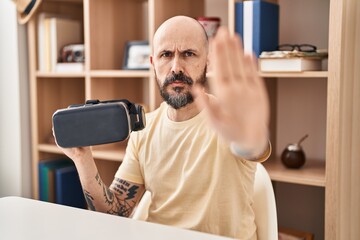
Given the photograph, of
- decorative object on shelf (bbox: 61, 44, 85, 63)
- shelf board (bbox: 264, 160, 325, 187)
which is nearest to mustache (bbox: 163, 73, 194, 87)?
shelf board (bbox: 264, 160, 325, 187)

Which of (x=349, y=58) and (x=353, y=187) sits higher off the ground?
(x=349, y=58)

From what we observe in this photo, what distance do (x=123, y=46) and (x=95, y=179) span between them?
1.29m

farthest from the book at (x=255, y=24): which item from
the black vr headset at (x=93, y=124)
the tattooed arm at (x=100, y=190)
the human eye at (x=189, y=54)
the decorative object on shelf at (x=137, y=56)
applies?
the black vr headset at (x=93, y=124)

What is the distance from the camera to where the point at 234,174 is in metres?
1.39

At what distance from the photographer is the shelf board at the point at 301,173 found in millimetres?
1842

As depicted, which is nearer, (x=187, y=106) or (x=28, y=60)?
(x=187, y=106)

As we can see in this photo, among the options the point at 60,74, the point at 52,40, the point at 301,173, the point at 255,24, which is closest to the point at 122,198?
the point at 301,173

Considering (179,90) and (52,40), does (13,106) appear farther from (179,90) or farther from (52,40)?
(179,90)

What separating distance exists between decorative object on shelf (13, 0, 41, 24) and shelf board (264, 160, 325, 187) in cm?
135

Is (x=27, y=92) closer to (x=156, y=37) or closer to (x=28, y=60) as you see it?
(x=28, y=60)

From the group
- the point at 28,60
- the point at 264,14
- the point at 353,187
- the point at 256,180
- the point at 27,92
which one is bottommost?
the point at 353,187

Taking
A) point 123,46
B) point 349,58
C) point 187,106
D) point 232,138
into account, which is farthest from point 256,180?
point 123,46

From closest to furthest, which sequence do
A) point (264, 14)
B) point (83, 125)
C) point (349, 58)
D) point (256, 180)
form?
point (83, 125)
point (256, 180)
point (349, 58)
point (264, 14)

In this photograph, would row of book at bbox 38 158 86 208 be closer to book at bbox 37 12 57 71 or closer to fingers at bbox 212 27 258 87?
book at bbox 37 12 57 71
